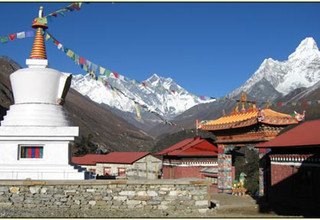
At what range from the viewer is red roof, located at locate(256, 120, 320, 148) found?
15.0 meters

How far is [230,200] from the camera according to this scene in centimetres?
2014

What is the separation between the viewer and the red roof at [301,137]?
589 inches

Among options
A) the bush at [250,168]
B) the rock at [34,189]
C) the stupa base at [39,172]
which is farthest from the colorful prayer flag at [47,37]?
the bush at [250,168]

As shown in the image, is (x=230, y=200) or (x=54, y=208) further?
(x=230, y=200)

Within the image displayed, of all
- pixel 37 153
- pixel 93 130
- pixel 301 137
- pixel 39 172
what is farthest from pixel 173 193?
pixel 93 130

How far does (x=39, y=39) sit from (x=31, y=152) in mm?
4378

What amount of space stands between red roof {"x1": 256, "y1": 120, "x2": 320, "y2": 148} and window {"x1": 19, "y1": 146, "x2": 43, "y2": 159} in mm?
8785

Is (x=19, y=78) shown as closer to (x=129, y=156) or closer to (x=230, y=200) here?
(x=230, y=200)

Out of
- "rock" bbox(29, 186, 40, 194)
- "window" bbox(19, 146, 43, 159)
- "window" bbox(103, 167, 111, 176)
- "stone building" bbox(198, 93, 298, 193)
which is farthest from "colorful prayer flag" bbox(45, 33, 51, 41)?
"window" bbox(103, 167, 111, 176)

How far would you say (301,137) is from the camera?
1614cm

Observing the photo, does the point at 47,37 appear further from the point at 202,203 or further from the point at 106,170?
the point at 106,170

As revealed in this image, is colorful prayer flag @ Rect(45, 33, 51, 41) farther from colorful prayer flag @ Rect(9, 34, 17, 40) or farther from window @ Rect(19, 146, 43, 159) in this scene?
window @ Rect(19, 146, 43, 159)

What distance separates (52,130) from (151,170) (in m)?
19.6

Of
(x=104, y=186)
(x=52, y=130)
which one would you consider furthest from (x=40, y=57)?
(x=104, y=186)
